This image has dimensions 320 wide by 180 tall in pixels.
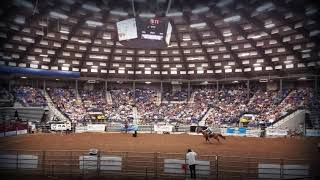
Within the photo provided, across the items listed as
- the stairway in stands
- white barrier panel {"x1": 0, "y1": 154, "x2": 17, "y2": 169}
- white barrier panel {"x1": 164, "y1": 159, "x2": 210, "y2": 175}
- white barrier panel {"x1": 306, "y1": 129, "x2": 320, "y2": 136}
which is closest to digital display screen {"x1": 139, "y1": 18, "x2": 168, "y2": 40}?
white barrier panel {"x1": 164, "y1": 159, "x2": 210, "y2": 175}

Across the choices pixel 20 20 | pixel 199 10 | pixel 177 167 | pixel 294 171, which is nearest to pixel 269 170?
pixel 294 171

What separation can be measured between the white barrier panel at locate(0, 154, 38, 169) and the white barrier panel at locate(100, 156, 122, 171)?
431cm

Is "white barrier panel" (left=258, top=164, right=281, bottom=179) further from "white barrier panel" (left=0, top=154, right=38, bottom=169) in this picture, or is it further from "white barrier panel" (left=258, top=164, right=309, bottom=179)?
"white barrier panel" (left=0, top=154, right=38, bottom=169)

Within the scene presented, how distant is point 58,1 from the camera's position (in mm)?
31469

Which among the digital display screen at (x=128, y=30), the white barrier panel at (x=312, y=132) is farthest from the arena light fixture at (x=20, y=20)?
the white barrier panel at (x=312, y=132)

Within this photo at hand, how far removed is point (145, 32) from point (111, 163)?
1693 centimetres

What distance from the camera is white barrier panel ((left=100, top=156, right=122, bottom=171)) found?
59.6 feet

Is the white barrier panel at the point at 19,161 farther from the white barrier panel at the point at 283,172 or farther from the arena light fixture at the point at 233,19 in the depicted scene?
the arena light fixture at the point at 233,19

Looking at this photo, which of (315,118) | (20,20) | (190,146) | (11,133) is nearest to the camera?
(190,146)

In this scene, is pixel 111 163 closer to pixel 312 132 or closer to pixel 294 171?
pixel 294 171

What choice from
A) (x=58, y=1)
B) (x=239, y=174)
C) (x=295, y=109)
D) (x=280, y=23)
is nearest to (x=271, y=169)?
(x=239, y=174)

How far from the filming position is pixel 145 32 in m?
31.6

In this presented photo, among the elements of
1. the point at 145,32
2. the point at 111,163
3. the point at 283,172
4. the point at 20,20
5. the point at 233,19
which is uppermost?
the point at 233,19

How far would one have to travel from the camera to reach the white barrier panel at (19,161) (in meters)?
18.9
